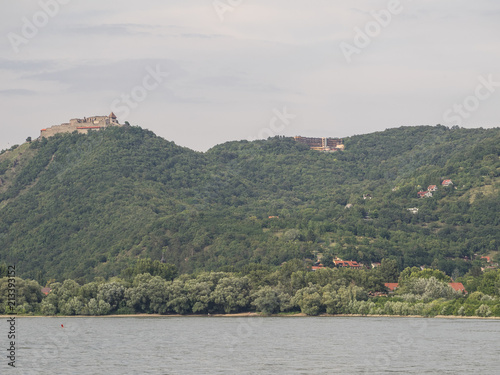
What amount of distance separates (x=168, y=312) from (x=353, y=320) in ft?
90.0

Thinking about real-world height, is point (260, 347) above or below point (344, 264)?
below

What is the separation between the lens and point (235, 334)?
78062 millimetres

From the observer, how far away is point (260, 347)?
65.9 metres

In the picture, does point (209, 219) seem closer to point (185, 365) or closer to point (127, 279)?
point (127, 279)

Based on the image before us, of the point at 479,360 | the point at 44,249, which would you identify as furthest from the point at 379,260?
the point at 479,360

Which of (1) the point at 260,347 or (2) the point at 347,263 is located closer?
(1) the point at 260,347

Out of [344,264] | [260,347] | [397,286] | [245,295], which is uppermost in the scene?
[344,264]

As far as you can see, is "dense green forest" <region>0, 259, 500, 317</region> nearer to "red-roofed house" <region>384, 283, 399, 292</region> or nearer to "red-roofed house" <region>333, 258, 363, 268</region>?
"red-roofed house" <region>384, 283, 399, 292</region>

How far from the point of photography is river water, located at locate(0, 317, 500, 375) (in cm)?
5391

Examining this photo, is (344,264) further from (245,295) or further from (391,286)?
(245,295)

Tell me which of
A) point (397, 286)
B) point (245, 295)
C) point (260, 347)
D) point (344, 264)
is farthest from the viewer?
point (344, 264)

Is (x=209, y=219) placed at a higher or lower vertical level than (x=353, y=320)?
higher

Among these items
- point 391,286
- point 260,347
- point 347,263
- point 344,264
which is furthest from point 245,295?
point 347,263

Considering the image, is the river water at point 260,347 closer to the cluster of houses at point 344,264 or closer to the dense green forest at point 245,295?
the dense green forest at point 245,295
